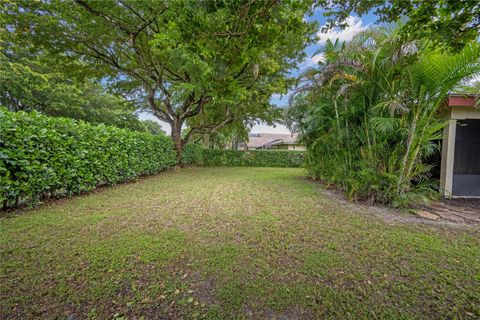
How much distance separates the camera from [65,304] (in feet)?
5.25

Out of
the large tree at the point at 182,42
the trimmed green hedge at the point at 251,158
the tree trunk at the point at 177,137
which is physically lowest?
the trimmed green hedge at the point at 251,158

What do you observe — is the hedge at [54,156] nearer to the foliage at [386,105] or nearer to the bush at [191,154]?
the foliage at [386,105]

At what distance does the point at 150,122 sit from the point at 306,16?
3471 cm

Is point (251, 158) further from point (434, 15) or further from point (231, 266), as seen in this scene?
point (434, 15)

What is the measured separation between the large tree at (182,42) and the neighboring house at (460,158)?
4.65m

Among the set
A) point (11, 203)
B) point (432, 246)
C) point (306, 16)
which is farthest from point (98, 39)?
point (432, 246)

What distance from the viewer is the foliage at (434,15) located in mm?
1577

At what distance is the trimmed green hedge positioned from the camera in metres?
15.3

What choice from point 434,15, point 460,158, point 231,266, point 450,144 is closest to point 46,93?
point 231,266

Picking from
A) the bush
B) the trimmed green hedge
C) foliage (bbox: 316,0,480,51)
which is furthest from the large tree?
the trimmed green hedge

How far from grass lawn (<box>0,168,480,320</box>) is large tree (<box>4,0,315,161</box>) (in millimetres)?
2320

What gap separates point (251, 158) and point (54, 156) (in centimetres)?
1250

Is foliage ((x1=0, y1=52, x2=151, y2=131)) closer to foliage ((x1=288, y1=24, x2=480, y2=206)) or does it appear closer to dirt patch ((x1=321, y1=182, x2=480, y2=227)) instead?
foliage ((x1=288, y1=24, x2=480, y2=206))

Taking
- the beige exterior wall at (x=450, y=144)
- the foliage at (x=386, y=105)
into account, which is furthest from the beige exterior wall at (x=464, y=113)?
the foliage at (x=386, y=105)
